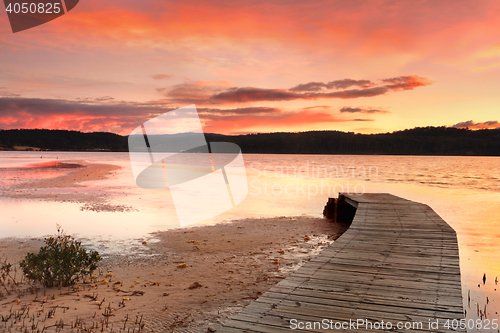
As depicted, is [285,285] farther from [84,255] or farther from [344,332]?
[84,255]

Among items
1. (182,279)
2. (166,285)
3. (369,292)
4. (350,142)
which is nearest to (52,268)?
(166,285)

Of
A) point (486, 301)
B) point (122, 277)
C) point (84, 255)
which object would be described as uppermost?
point (84, 255)

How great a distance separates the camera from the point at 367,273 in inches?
199

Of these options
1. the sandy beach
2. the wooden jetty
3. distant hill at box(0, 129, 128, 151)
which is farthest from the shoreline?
distant hill at box(0, 129, 128, 151)

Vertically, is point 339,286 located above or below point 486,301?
above

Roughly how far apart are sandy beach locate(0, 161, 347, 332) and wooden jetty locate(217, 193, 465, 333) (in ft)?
4.38

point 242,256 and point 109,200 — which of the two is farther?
point 109,200

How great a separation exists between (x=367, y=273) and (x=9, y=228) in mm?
11528

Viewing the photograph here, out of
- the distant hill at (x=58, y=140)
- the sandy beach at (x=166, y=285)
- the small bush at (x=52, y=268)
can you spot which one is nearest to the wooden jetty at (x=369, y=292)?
the sandy beach at (x=166, y=285)

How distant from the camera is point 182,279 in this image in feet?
21.9

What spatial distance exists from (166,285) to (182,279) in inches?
17.6

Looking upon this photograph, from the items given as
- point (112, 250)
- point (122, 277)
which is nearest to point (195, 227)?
point (112, 250)

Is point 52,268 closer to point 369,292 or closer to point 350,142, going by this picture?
point 369,292

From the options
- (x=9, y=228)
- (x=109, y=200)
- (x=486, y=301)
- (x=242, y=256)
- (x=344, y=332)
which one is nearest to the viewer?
(x=344, y=332)
